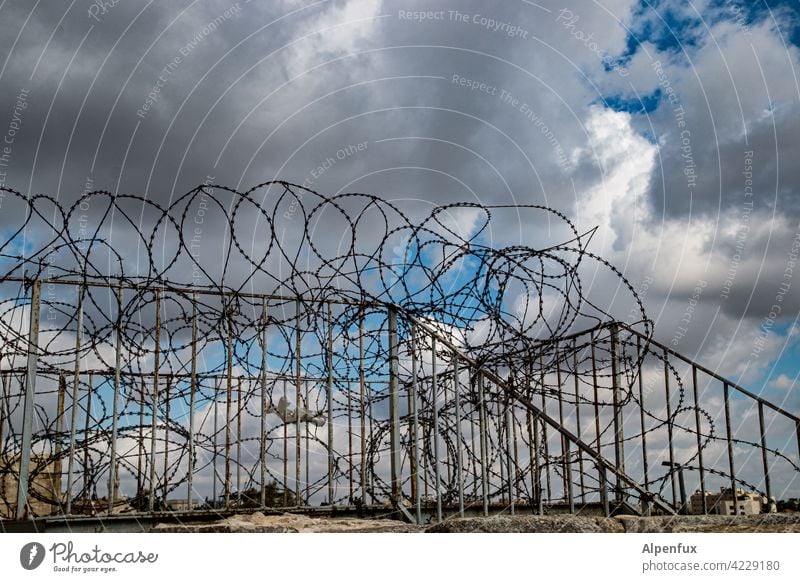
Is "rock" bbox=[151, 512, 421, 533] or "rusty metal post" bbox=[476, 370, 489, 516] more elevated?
"rusty metal post" bbox=[476, 370, 489, 516]

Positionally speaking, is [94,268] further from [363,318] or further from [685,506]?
[685,506]

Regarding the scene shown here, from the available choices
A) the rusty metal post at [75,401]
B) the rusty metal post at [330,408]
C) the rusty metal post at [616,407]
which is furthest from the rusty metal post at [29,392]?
the rusty metal post at [616,407]

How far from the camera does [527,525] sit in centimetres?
651

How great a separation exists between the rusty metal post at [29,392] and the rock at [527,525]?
3.51 meters

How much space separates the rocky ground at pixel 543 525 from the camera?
6.49 m

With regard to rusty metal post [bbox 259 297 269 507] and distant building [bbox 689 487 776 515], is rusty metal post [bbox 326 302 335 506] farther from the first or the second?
distant building [bbox 689 487 776 515]

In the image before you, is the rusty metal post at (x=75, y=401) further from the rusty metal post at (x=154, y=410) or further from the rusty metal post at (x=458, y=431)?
the rusty metal post at (x=458, y=431)

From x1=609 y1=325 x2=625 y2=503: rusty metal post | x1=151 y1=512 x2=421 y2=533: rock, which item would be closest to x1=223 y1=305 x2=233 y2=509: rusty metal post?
x1=151 y1=512 x2=421 y2=533: rock

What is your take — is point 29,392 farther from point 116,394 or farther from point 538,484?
point 538,484

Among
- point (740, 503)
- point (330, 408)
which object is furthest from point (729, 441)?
point (330, 408)

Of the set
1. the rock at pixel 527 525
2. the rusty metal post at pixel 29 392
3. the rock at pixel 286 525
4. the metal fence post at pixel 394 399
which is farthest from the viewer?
the metal fence post at pixel 394 399

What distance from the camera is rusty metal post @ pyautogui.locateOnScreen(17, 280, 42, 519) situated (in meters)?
7.29
